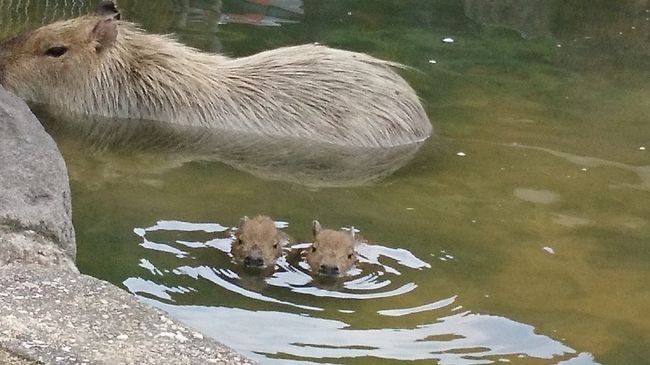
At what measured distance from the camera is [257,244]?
4.29m

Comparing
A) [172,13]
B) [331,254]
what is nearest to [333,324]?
[331,254]

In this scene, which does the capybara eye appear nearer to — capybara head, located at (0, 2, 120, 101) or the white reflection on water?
capybara head, located at (0, 2, 120, 101)

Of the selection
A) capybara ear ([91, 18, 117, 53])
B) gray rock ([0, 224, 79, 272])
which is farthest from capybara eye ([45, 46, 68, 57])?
gray rock ([0, 224, 79, 272])

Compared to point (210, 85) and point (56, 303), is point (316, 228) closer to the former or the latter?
point (56, 303)

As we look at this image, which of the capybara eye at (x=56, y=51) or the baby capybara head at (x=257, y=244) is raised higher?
the capybara eye at (x=56, y=51)

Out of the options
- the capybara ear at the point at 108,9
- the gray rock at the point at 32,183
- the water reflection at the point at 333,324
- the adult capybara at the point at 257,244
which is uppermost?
the capybara ear at the point at 108,9

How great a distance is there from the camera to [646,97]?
722cm

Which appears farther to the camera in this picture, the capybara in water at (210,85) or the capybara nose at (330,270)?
the capybara in water at (210,85)

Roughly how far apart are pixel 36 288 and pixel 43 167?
877mm

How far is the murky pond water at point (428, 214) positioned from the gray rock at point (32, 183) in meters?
0.40

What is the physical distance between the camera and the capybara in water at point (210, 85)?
6242mm

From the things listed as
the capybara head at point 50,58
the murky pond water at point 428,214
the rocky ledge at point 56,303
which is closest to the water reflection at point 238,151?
the murky pond water at point 428,214

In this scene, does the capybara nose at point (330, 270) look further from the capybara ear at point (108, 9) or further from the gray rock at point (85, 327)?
the capybara ear at point (108, 9)

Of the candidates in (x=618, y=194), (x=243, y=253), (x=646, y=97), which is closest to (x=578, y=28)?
(x=646, y=97)
